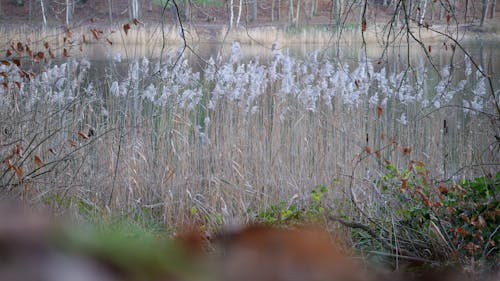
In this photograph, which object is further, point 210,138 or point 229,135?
point 210,138

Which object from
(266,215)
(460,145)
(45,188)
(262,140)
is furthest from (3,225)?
(460,145)

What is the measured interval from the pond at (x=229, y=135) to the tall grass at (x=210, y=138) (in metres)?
0.01

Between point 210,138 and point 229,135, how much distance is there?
243mm

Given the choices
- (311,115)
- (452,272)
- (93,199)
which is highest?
(452,272)

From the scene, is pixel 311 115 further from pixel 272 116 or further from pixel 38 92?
pixel 38 92

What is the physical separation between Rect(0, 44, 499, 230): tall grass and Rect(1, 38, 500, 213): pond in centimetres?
1

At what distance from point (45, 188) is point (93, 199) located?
49 centimetres

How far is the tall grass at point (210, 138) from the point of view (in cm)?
624

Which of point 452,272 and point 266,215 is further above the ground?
point 452,272

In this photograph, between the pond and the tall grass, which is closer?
the tall grass

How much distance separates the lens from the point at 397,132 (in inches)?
289

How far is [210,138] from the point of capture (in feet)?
22.8

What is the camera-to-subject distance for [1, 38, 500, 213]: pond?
6.38 metres

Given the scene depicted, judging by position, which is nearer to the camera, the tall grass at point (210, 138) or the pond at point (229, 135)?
the tall grass at point (210, 138)
